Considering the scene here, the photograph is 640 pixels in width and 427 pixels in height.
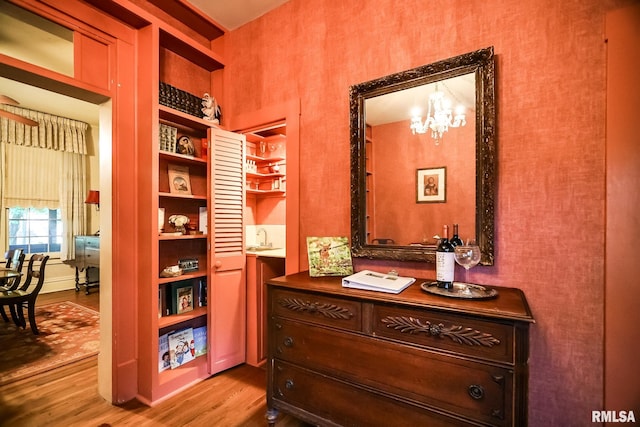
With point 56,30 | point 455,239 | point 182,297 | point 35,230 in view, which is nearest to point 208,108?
point 56,30

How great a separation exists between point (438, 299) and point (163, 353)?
2.18 meters

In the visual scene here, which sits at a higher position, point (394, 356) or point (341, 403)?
point (394, 356)

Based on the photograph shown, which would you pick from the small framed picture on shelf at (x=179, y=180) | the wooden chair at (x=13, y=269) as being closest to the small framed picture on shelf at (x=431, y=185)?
the small framed picture on shelf at (x=179, y=180)

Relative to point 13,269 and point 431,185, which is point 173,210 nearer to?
point 431,185

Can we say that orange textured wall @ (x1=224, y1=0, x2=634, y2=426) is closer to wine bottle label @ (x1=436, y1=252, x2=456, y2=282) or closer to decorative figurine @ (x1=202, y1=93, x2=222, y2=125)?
wine bottle label @ (x1=436, y1=252, x2=456, y2=282)

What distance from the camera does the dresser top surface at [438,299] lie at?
3.74 feet

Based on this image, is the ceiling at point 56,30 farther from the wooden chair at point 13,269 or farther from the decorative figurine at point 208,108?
the wooden chair at point 13,269

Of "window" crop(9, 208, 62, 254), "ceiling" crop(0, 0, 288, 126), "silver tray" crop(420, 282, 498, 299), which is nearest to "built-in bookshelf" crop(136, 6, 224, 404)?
"ceiling" crop(0, 0, 288, 126)

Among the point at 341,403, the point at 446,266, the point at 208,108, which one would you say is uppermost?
the point at 208,108

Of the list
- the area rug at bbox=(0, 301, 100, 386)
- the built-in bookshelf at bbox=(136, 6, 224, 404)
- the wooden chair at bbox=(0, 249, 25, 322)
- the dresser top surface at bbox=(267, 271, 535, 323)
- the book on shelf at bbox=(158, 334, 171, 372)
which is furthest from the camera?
the wooden chair at bbox=(0, 249, 25, 322)

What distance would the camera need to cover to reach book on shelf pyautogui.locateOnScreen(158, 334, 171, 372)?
2230 millimetres

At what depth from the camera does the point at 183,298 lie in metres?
2.44

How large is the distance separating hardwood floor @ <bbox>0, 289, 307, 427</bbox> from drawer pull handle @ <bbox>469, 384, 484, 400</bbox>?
46.8 inches

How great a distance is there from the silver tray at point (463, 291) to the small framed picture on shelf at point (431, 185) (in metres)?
0.51
